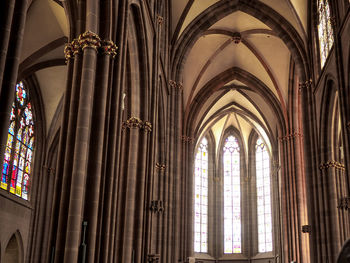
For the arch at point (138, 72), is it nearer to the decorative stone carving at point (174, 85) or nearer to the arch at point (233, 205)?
the decorative stone carving at point (174, 85)

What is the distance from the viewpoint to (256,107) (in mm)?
32031

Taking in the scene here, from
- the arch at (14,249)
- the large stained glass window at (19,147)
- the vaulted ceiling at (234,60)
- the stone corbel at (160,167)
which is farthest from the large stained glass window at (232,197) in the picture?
the arch at (14,249)

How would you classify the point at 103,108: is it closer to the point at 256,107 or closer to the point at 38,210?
the point at 38,210

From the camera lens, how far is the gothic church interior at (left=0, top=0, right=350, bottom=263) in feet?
32.6

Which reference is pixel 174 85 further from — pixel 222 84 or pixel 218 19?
pixel 222 84

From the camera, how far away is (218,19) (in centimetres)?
2316

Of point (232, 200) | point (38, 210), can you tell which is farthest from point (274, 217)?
point (38, 210)

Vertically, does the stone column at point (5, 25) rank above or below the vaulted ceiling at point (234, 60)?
below

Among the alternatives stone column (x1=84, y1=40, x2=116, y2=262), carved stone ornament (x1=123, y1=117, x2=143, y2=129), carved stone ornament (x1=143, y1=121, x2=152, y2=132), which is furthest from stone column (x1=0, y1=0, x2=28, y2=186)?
carved stone ornament (x1=143, y1=121, x2=152, y2=132)

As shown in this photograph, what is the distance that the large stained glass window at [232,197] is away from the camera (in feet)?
116

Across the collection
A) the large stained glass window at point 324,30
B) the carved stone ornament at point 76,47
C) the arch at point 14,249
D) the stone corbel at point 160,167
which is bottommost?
the arch at point 14,249

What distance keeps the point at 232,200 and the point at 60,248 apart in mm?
28426

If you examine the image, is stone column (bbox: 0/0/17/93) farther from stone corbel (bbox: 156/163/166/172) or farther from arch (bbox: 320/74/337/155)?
arch (bbox: 320/74/337/155)

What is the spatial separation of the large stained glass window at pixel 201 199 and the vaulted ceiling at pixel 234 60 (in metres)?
3.70
